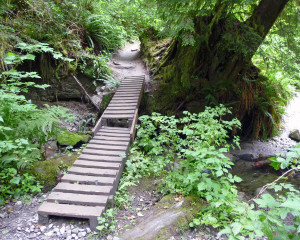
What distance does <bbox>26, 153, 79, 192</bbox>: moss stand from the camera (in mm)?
3918

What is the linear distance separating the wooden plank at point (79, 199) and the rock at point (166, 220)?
0.56m

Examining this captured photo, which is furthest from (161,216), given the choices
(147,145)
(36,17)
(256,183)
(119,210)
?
(36,17)

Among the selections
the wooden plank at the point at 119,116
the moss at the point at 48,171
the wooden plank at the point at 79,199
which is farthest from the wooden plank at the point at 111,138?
the wooden plank at the point at 79,199

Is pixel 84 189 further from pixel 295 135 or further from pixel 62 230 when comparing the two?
pixel 295 135

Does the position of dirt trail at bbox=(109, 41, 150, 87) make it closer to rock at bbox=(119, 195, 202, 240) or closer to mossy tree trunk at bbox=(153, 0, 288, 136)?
mossy tree trunk at bbox=(153, 0, 288, 136)

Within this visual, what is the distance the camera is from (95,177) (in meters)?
3.74

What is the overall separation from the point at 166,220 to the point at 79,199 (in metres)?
1.27

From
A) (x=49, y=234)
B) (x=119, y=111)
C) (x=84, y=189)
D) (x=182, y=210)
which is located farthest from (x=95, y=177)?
(x=119, y=111)

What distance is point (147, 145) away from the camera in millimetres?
4840

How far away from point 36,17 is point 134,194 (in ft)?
20.4

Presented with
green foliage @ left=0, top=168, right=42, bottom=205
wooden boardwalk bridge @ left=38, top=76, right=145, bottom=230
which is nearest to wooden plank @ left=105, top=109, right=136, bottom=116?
wooden boardwalk bridge @ left=38, top=76, right=145, bottom=230

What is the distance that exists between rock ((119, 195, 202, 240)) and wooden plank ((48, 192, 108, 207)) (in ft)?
1.85

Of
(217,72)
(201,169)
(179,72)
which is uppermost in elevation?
(217,72)

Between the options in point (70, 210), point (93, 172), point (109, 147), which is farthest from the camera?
point (109, 147)
